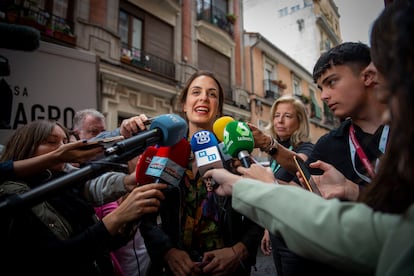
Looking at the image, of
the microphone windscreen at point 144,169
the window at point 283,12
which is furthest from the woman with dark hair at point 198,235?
the window at point 283,12

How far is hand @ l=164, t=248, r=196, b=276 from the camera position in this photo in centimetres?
118

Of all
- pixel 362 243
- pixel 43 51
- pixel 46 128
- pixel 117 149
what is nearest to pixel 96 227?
pixel 117 149

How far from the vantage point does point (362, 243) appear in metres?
0.58

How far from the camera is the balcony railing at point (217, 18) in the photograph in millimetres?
9698

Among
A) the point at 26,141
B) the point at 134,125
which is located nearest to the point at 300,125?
the point at 134,125

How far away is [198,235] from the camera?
135 centimetres

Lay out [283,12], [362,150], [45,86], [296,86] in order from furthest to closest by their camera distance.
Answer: [296,86] < [45,86] < [283,12] < [362,150]

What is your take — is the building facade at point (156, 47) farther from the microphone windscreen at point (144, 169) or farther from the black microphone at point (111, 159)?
the black microphone at point (111, 159)

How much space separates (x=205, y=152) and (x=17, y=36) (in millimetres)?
866

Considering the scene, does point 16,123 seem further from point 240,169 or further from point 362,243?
point 362,243

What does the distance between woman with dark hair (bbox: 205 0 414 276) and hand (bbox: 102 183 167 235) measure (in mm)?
489

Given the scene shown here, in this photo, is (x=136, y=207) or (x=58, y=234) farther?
(x=58, y=234)

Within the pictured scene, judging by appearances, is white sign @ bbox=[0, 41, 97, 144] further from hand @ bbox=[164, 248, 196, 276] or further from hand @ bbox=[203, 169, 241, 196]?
hand @ bbox=[203, 169, 241, 196]

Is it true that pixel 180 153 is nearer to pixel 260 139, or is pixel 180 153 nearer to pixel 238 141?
pixel 238 141
